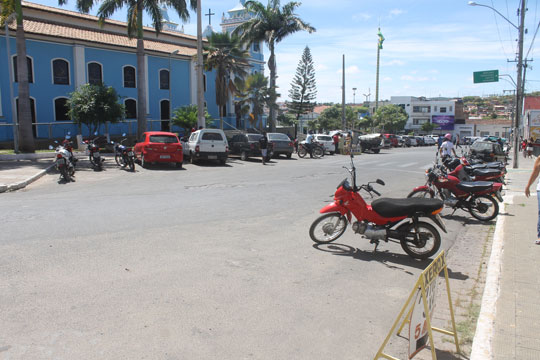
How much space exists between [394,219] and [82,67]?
1208 inches

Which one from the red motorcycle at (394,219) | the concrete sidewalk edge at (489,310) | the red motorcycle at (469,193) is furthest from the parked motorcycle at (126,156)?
the concrete sidewalk edge at (489,310)

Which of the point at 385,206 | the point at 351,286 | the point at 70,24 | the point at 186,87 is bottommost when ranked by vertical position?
the point at 351,286

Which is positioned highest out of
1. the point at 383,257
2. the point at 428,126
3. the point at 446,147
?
the point at 428,126

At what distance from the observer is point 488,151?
20766mm

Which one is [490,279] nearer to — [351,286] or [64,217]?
[351,286]

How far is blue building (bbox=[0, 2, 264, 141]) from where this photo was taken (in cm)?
2924

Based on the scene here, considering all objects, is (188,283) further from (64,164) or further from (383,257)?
(64,164)

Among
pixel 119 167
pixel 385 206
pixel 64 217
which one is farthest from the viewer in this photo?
pixel 119 167

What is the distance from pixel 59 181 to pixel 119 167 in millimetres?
4220

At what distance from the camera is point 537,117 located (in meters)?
48.3

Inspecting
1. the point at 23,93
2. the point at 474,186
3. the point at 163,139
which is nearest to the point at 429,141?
the point at 163,139

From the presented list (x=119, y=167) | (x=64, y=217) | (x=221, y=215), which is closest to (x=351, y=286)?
(x=221, y=215)

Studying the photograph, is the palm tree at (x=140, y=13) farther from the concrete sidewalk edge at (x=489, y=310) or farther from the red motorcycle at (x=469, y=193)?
the concrete sidewalk edge at (x=489, y=310)

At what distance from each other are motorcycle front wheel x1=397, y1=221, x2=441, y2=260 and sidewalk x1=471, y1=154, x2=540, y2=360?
814 millimetres
